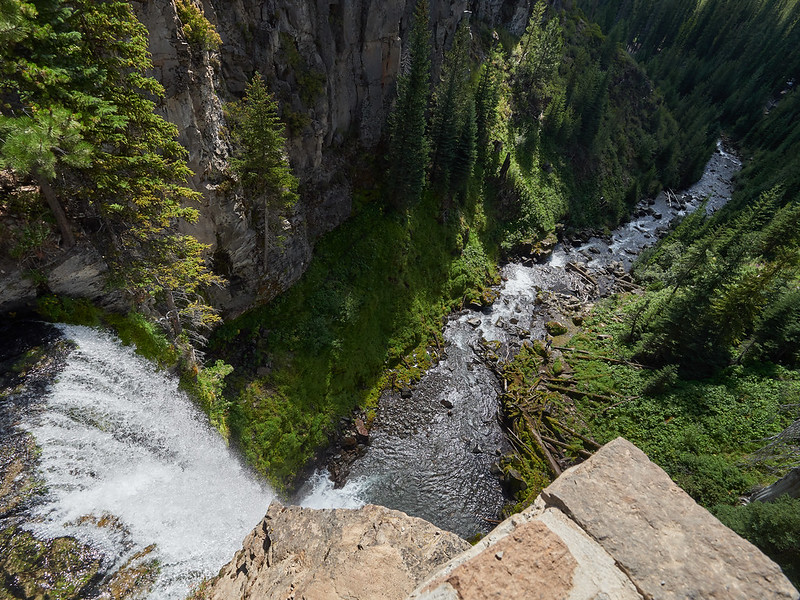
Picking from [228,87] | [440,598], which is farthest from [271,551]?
[228,87]

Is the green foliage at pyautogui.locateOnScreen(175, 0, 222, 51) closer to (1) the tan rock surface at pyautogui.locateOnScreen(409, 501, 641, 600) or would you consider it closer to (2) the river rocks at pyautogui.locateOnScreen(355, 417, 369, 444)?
(1) the tan rock surface at pyautogui.locateOnScreen(409, 501, 641, 600)

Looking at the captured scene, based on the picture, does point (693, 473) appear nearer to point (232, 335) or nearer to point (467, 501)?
point (467, 501)

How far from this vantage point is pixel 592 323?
124 ft

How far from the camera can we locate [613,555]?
18.4 ft

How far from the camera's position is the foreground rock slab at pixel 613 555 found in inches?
205

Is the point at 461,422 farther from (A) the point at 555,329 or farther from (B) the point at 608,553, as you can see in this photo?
(B) the point at 608,553

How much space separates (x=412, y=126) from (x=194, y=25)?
58.3 ft

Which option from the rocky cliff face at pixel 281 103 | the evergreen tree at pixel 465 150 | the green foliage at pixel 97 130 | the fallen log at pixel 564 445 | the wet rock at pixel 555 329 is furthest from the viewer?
the evergreen tree at pixel 465 150

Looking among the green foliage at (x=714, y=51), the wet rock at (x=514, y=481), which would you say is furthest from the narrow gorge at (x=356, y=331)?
the green foliage at (x=714, y=51)

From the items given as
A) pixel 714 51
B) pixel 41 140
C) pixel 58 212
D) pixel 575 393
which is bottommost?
pixel 575 393

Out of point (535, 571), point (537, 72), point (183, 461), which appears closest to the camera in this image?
point (535, 571)

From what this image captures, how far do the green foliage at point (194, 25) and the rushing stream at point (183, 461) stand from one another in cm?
1407

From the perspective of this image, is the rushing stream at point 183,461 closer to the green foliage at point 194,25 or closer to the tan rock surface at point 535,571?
the tan rock surface at point 535,571

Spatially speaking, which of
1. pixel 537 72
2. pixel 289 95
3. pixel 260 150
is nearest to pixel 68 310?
pixel 260 150
